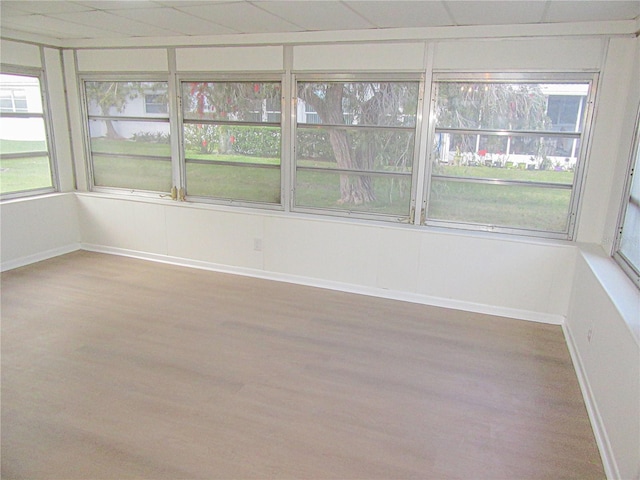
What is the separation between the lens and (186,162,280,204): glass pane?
16.3 ft

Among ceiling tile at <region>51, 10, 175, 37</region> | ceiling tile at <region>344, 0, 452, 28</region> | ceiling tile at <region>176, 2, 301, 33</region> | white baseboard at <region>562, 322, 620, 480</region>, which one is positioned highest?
ceiling tile at <region>51, 10, 175, 37</region>

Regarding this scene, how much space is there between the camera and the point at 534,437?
2.49m

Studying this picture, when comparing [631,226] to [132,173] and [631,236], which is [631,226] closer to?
[631,236]

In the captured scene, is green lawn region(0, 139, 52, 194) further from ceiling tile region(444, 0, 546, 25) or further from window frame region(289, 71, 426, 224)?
ceiling tile region(444, 0, 546, 25)

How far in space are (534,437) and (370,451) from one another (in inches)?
37.3

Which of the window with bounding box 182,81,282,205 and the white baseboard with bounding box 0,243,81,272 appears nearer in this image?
the window with bounding box 182,81,282,205

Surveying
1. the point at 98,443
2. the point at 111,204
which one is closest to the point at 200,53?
the point at 111,204

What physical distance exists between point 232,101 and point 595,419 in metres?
4.31

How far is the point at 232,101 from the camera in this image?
4.89m

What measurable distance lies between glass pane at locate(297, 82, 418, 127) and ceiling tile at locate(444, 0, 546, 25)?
0.77 meters

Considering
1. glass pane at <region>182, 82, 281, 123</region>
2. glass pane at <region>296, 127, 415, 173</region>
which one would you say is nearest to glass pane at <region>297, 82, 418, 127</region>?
glass pane at <region>296, 127, 415, 173</region>

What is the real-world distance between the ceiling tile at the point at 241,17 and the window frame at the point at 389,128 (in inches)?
20.5

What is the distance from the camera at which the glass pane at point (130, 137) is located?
17.4 ft

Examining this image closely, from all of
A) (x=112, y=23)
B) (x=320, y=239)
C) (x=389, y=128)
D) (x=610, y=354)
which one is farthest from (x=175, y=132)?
(x=610, y=354)
